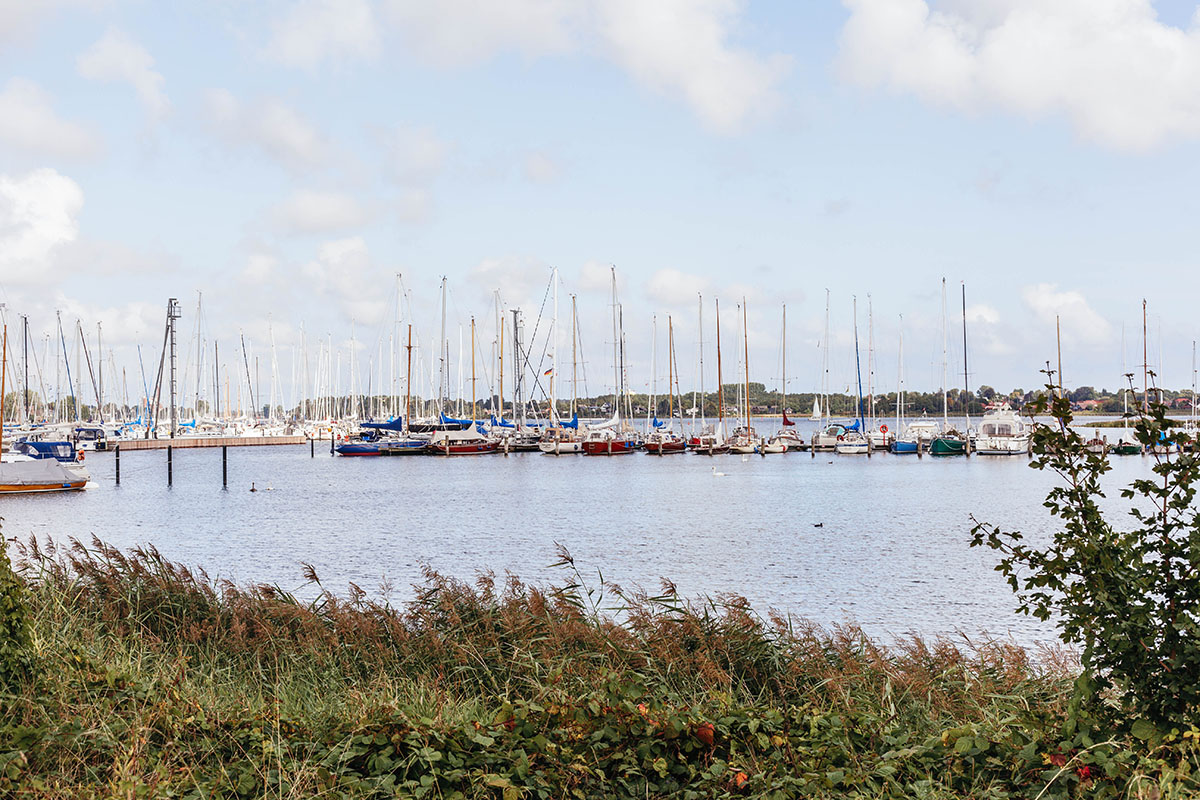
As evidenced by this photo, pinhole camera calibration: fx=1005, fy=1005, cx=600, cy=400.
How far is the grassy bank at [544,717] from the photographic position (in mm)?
5911

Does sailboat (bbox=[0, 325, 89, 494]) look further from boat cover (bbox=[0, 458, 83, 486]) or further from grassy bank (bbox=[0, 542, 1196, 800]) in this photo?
grassy bank (bbox=[0, 542, 1196, 800])

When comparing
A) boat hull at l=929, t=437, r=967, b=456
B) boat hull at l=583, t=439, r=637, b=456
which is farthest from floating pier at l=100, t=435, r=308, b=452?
boat hull at l=929, t=437, r=967, b=456

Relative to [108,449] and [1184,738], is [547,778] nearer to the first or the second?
[1184,738]

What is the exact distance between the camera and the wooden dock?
349ft

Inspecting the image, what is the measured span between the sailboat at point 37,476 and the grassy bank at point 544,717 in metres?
47.7

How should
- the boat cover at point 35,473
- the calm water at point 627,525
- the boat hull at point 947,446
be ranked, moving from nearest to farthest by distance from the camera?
1. the calm water at point 627,525
2. the boat cover at point 35,473
3. the boat hull at point 947,446

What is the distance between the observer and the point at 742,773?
19.7 feet

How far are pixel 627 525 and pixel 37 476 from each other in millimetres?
32710

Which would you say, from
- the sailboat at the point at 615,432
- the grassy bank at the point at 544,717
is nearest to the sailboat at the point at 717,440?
the sailboat at the point at 615,432

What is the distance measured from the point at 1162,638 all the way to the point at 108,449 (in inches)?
4612

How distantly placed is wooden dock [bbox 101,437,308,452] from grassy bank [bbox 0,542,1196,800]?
3857 inches

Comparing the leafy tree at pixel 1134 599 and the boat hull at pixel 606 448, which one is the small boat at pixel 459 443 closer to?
the boat hull at pixel 606 448

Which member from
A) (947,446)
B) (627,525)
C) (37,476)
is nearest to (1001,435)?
(947,446)

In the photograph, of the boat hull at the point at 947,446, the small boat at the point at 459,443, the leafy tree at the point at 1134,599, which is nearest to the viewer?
the leafy tree at the point at 1134,599
